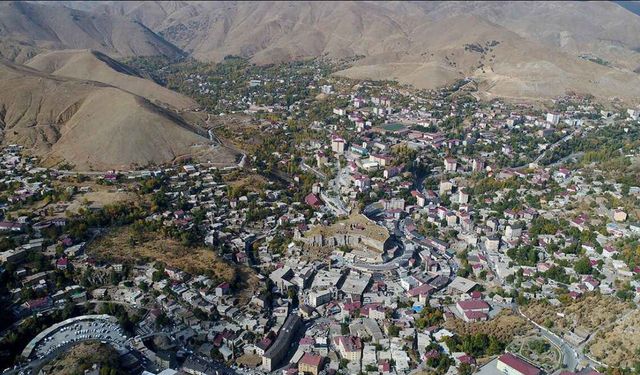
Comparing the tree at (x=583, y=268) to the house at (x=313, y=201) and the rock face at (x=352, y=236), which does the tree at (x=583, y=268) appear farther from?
the house at (x=313, y=201)

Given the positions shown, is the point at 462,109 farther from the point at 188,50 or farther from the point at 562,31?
the point at 188,50

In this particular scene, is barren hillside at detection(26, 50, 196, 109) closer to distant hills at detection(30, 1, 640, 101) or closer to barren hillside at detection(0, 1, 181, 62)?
barren hillside at detection(0, 1, 181, 62)

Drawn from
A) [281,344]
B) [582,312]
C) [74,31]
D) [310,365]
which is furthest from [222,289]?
[74,31]

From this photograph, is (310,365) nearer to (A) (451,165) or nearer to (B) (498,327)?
(B) (498,327)

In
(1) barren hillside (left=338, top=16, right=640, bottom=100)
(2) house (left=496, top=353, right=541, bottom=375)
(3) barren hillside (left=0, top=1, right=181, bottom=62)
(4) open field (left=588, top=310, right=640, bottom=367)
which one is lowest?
(3) barren hillside (left=0, top=1, right=181, bottom=62)

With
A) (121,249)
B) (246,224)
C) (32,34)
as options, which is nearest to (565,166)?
(246,224)

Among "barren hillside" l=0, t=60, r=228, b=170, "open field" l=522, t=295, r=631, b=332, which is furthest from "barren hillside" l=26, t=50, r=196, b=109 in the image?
"open field" l=522, t=295, r=631, b=332
